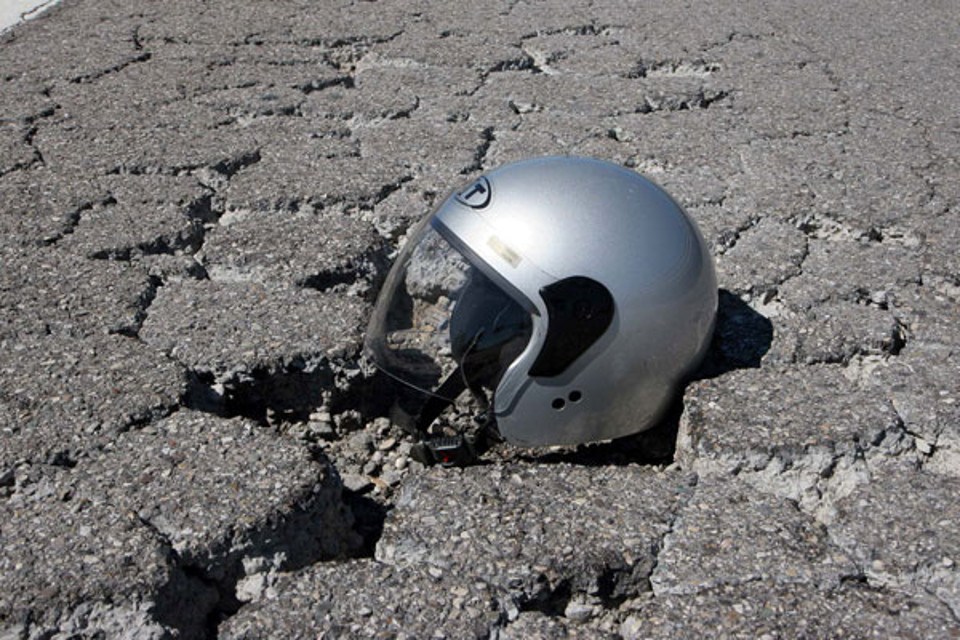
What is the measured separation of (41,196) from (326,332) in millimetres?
1203

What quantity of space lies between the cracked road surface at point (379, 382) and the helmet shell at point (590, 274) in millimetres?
125

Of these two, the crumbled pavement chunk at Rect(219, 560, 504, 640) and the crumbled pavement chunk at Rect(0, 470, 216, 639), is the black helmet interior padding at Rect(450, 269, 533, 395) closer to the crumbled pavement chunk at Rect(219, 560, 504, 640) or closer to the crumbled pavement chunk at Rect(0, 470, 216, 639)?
the crumbled pavement chunk at Rect(219, 560, 504, 640)

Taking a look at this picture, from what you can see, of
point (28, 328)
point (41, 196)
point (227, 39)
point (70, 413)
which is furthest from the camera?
point (227, 39)

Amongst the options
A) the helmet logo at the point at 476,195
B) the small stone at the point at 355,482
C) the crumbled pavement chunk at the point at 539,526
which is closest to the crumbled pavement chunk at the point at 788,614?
the crumbled pavement chunk at the point at 539,526

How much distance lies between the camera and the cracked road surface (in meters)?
1.93

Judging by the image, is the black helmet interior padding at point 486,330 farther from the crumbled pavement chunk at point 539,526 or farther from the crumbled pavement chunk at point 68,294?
the crumbled pavement chunk at point 68,294

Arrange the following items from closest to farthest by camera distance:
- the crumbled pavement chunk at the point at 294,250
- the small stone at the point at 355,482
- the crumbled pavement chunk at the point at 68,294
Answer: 1. the small stone at the point at 355,482
2. the crumbled pavement chunk at the point at 68,294
3. the crumbled pavement chunk at the point at 294,250

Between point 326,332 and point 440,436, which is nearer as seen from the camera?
point 440,436

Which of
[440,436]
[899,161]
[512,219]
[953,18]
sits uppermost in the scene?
[512,219]

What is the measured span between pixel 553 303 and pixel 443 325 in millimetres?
254

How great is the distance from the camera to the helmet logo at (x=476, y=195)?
230 cm

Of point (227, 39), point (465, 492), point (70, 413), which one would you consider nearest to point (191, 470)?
point (70, 413)

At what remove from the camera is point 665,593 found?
1.94m

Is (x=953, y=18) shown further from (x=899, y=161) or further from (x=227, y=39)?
(x=227, y=39)
